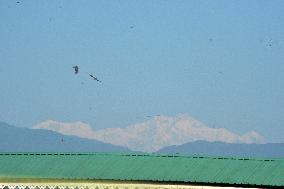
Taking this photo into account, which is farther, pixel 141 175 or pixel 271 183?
pixel 141 175

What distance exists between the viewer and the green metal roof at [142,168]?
66000 millimetres

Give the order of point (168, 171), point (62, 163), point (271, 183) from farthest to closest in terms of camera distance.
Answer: point (62, 163), point (168, 171), point (271, 183)

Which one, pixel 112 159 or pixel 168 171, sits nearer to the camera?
pixel 168 171

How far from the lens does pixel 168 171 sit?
70.1 meters

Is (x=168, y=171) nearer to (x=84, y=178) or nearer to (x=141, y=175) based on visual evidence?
(x=141, y=175)

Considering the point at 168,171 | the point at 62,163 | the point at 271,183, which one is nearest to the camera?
the point at 271,183

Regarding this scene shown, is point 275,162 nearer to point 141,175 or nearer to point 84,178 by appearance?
point 141,175

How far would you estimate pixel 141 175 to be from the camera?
70500 millimetres

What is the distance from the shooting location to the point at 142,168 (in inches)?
2827

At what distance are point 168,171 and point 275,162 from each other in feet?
35.5

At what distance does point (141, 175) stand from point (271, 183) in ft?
45.5

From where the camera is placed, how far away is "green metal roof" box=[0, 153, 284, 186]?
66000 millimetres

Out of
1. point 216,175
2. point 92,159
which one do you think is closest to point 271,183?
point 216,175

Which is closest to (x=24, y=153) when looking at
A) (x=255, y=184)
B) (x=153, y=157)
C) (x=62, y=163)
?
(x=62, y=163)
